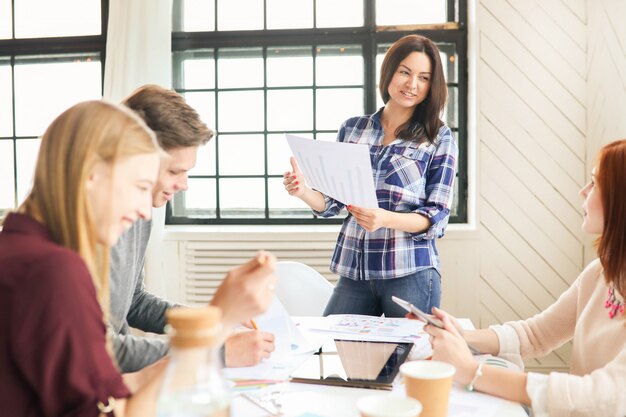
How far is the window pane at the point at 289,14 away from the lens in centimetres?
369

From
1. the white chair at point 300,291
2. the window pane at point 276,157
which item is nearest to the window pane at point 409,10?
the window pane at point 276,157

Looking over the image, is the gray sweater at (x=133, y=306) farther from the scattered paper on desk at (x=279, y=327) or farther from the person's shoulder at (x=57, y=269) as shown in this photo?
the person's shoulder at (x=57, y=269)

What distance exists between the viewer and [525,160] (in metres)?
3.35

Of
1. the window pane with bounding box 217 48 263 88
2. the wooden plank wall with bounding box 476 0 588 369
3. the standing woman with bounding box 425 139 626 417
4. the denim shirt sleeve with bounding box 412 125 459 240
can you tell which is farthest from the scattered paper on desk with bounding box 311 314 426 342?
the window pane with bounding box 217 48 263 88

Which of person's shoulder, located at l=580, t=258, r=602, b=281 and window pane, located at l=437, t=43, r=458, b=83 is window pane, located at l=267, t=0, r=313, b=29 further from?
person's shoulder, located at l=580, t=258, r=602, b=281

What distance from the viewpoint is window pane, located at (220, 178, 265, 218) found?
149 inches

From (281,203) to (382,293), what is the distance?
165 centimetres

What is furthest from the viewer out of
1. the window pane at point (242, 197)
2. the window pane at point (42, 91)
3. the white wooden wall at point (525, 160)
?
the window pane at point (42, 91)

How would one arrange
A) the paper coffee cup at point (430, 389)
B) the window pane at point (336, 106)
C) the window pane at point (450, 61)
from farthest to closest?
the window pane at point (336, 106), the window pane at point (450, 61), the paper coffee cup at point (430, 389)

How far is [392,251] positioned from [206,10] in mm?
2204

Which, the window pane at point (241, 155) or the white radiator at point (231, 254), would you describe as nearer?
the white radiator at point (231, 254)

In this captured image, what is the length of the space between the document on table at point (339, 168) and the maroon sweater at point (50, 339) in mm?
1151

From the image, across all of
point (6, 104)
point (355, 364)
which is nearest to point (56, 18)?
point (6, 104)

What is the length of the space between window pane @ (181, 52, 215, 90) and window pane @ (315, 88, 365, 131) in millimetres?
645
